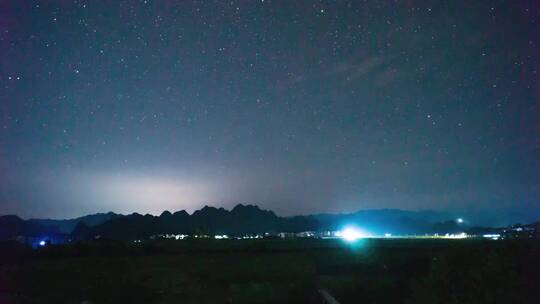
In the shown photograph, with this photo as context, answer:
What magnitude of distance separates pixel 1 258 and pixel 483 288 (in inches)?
1985

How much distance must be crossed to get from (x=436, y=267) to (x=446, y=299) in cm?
101

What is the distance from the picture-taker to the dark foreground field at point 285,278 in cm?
1452

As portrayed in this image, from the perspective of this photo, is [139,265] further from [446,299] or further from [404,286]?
[446,299]

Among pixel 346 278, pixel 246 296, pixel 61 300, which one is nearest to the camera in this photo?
pixel 61 300

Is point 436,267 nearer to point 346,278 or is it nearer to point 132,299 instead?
point 132,299

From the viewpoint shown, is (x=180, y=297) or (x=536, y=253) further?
(x=180, y=297)

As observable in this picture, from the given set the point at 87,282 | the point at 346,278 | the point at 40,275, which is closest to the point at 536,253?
the point at 346,278

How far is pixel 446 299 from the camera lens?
15.0 m

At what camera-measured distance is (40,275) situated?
39.2 m

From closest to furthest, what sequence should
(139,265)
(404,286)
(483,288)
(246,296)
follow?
(483,288) → (246,296) → (404,286) → (139,265)

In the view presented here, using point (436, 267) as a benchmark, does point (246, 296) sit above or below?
below

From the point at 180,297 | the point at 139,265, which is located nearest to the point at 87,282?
the point at 180,297

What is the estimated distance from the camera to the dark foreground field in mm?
14516

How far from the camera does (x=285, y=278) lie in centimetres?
3984
